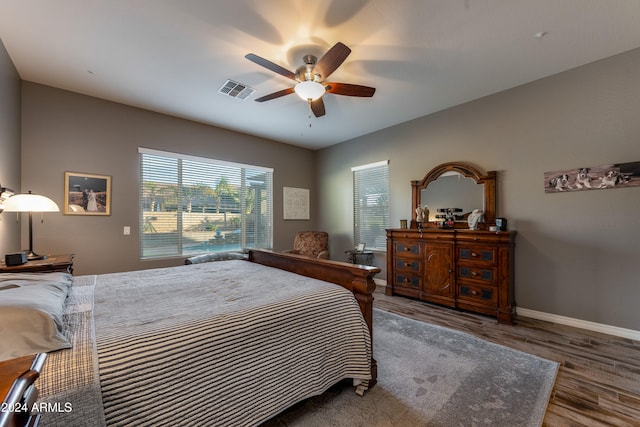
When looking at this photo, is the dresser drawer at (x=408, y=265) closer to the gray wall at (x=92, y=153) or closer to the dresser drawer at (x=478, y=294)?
the dresser drawer at (x=478, y=294)

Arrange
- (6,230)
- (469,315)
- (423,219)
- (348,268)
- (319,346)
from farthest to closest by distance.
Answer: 1. (423,219)
2. (469,315)
3. (6,230)
4. (348,268)
5. (319,346)

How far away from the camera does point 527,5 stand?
211 cm

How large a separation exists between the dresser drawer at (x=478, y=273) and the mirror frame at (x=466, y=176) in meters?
0.62

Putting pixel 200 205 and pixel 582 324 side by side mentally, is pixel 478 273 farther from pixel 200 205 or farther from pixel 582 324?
pixel 200 205

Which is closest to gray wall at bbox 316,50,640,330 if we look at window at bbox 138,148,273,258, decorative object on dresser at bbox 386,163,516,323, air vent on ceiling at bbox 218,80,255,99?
decorative object on dresser at bbox 386,163,516,323

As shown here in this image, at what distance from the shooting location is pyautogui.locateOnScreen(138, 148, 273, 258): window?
409 cm

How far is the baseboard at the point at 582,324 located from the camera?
2709mm

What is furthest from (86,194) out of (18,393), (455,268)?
(455,268)

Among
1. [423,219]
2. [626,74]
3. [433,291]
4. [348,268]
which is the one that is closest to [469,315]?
[433,291]

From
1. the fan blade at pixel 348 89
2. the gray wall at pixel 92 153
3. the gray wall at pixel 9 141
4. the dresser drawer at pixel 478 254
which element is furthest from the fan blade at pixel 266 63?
the dresser drawer at pixel 478 254

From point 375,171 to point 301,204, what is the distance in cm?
189

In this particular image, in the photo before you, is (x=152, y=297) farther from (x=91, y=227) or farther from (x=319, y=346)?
(x=91, y=227)

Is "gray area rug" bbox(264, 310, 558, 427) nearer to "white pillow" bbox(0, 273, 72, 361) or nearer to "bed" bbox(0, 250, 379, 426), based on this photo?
"bed" bbox(0, 250, 379, 426)

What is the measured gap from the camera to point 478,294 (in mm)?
3365
